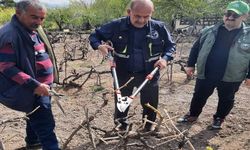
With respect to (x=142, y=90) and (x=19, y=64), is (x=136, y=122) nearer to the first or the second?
(x=142, y=90)

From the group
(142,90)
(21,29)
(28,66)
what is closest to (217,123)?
(142,90)

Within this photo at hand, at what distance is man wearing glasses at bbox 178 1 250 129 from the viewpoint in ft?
13.8

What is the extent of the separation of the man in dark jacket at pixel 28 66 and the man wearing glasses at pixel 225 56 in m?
1.97

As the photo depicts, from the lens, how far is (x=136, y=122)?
3455 millimetres

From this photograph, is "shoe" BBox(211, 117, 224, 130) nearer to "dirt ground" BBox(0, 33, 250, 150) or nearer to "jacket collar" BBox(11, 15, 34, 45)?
"dirt ground" BBox(0, 33, 250, 150)

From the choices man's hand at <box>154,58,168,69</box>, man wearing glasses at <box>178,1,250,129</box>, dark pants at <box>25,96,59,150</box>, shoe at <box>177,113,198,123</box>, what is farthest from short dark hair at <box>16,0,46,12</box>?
shoe at <box>177,113,198,123</box>

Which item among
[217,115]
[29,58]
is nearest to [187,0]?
[217,115]

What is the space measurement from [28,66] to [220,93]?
2.60 meters

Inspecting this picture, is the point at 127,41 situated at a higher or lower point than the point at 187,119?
higher

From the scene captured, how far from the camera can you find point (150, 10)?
11.8 ft

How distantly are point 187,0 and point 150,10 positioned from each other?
21.8 meters

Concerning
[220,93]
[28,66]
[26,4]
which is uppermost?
[26,4]

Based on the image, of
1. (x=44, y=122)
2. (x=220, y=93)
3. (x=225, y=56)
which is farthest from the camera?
(x=220, y=93)

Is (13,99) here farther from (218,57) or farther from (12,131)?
(218,57)
